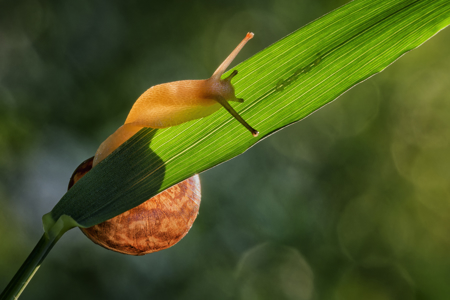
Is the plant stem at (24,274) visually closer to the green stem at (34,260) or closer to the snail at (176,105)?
the green stem at (34,260)

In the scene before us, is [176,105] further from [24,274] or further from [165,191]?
[24,274]

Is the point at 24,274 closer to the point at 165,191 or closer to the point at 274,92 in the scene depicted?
the point at 165,191

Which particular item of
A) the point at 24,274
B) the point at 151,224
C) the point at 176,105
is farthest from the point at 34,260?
the point at 176,105

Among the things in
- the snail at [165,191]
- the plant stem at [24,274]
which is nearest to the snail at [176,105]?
the snail at [165,191]

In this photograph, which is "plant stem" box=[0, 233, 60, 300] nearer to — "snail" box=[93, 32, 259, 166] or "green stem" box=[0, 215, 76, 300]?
"green stem" box=[0, 215, 76, 300]

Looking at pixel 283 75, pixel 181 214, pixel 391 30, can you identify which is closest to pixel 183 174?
pixel 181 214

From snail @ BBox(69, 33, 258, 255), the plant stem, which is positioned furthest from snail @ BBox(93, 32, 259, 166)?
the plant stem

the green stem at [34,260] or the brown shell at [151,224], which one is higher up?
the green stem at [34,260]

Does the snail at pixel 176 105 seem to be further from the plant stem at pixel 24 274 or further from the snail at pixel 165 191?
the plant stem at pixel 24 274
